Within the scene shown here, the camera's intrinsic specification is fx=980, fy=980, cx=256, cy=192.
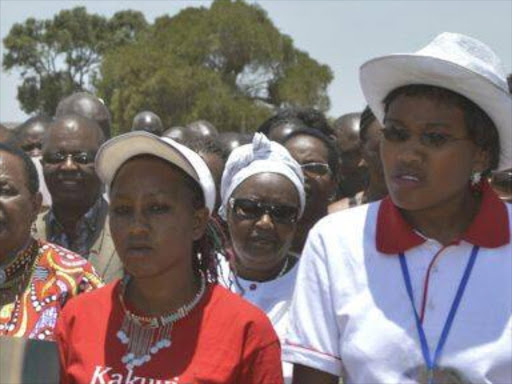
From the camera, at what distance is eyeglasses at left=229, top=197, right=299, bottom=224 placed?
3629mm

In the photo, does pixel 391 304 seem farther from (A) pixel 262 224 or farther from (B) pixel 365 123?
(B) pixel 365 123

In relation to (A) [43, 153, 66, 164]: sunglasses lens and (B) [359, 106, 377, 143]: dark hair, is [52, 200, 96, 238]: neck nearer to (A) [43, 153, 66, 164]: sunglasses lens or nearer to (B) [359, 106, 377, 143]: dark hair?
(A) [43, 153, 66, 164]: sunglasses lens

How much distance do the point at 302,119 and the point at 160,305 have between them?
3.43 metres

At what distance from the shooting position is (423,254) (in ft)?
8.27

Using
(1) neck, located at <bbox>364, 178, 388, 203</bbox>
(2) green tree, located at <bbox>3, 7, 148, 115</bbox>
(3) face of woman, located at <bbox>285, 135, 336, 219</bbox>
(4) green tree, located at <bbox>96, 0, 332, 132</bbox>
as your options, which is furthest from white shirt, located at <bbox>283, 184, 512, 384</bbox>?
(2) green tree, located at <bbox>3, 7, 148, 115</bbox>

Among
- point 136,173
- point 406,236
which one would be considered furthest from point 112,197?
point 406,236

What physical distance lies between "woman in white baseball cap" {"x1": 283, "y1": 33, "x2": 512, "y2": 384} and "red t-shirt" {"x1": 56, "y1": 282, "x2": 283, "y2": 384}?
0.35 ft

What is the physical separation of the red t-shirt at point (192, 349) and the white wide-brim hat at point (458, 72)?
29.4 inches

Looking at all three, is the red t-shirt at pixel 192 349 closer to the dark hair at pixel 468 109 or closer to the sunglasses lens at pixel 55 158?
the dark hair at pixel 468 109

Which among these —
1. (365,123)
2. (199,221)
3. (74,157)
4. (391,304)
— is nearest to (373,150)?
(365,123)

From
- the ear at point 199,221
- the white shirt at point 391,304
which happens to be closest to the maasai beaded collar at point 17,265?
the ear at point 199,221

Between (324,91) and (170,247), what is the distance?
38114mm

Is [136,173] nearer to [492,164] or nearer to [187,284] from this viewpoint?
[187,284]

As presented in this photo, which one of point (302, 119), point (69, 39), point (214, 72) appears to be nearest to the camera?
point (302, 119)
